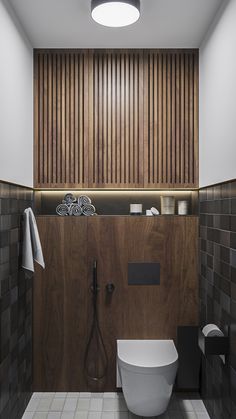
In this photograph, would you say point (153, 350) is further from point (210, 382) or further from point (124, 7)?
point (124, 7)

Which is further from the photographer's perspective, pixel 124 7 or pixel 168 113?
pixel 168 113

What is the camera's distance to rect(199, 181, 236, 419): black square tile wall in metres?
2.07

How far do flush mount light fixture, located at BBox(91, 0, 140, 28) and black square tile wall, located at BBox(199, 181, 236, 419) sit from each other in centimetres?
123

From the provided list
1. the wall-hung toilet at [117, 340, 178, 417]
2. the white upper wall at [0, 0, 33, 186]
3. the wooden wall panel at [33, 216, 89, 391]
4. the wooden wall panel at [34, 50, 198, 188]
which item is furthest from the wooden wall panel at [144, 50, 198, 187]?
the wall-hung toilet at [117, 340, 178, 417]

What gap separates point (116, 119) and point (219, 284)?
1.55 metres

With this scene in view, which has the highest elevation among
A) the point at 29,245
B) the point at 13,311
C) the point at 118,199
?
the point at 118,199

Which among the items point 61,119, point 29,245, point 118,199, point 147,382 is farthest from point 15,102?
point 147,382

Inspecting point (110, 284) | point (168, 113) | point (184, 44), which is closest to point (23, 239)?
point (110, 284)

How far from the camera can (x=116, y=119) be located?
116 inches

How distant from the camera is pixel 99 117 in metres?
2.95

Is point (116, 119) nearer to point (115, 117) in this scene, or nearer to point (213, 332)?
point (115, 117)

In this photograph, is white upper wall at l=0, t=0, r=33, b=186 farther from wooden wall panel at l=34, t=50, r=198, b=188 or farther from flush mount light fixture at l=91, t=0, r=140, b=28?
flush mount light fixture at l=91, t=0, r=140, b=28

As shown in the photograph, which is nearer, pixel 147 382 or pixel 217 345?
pixel 217 345

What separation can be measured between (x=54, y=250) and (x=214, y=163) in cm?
143
